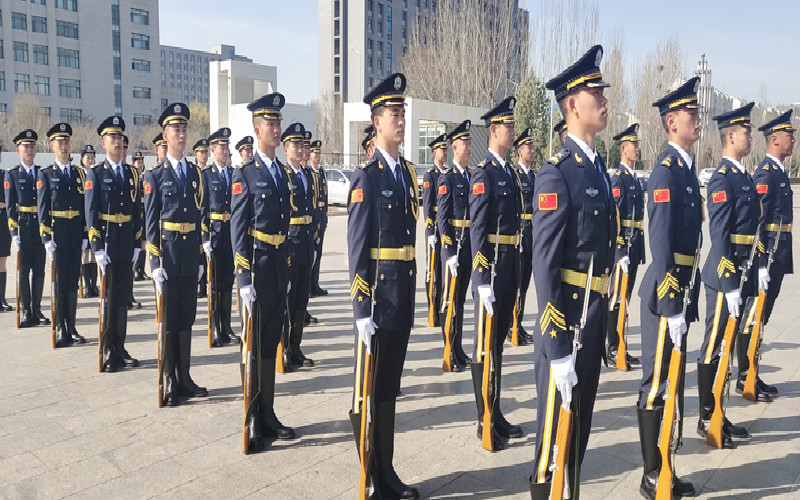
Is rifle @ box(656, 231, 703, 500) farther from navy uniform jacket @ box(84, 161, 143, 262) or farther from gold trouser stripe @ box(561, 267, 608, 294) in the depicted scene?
navy uniform jacket @ box(84, 161, 143, 262)

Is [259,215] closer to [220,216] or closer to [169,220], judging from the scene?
[169,220]

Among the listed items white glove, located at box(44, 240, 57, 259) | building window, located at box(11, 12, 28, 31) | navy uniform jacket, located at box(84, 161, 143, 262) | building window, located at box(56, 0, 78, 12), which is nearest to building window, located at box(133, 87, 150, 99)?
building window, located at box(56, 0, 78, 12)

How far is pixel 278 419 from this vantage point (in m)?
5.44

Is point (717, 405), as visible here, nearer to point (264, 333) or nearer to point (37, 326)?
point (264, 333)

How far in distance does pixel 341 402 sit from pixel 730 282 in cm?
347

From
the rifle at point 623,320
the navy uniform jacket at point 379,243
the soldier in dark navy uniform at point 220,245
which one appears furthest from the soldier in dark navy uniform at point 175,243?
the rifle at point 623,320

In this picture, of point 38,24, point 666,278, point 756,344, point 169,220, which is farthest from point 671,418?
point 38,24

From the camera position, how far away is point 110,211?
7.00 metres

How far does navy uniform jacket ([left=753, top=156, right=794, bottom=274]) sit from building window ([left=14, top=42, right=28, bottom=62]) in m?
71.4

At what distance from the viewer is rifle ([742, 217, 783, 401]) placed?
580 centimetres

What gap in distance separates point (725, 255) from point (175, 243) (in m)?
4.76

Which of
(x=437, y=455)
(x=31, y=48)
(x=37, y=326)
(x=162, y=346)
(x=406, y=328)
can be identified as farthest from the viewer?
(x=31, y=48)

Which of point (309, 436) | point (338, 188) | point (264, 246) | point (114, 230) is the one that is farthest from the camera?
point (338, 188)

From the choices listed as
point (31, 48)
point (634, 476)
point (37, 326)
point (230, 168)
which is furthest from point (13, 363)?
point (31, 48)
